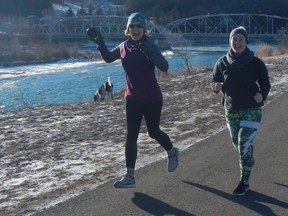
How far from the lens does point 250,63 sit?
5582 mm

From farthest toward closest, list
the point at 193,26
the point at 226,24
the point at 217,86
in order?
the point at 193,26 < the point at 226,24 < the point at 217,86

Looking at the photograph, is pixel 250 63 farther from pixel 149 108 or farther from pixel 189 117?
pixel 189 117

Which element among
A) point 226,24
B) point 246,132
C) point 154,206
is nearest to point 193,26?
point 226,24

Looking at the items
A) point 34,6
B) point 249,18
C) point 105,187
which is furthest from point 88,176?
point 34,6

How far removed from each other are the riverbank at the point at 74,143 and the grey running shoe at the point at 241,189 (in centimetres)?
139

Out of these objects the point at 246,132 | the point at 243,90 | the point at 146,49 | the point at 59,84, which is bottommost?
the point at 59,84

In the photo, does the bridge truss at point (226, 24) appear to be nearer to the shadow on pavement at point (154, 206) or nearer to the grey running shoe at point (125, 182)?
the grey running shoe at point (125, 182)

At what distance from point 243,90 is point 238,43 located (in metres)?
0.43

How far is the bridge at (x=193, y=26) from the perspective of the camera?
76438 mm

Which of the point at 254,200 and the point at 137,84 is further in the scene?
the point at 137,84

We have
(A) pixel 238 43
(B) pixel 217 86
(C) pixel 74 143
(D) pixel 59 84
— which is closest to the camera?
(A) pixel 238 43

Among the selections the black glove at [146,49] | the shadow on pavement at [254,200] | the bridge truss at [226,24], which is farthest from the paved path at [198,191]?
the bridge truss at [226,24]

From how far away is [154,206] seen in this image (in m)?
5.37

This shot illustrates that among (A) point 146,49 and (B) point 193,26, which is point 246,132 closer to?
(A) point 146,49
